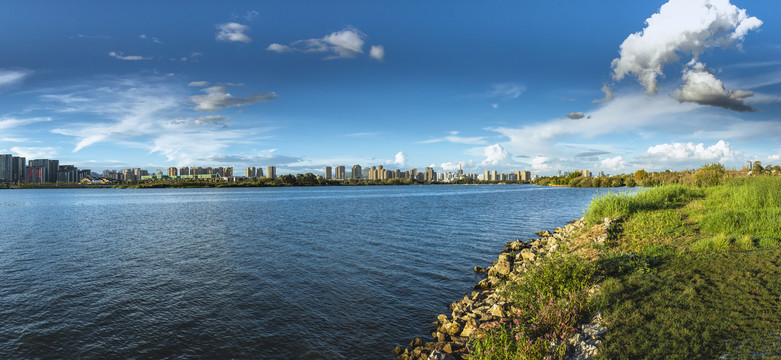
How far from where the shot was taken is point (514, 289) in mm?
14133

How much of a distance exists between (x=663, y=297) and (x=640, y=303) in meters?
1.00

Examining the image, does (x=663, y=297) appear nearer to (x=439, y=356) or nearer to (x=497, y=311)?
(x=497, y=311)

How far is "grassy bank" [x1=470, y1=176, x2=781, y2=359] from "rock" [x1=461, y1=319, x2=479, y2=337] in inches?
37.2

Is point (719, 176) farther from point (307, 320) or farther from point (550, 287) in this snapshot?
point (307, 320)

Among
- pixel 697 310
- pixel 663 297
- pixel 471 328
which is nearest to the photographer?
→ pixel 697 310

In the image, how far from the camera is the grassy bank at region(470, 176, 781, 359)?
9055mm

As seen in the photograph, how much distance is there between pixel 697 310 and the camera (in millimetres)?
10594

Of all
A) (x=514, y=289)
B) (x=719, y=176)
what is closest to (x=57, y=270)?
(x=514, y=289)

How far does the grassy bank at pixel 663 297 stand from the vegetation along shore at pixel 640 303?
3 centimetres

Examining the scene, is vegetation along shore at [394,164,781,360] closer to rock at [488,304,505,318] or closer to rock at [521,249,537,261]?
rock at [488,304,505,318]

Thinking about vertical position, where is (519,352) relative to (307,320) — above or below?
above

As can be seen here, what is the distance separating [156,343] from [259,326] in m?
3.59

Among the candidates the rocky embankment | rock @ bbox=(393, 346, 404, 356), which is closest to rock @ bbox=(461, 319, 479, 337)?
the rocky embankment

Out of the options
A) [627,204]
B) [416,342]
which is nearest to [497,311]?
[416,342]
